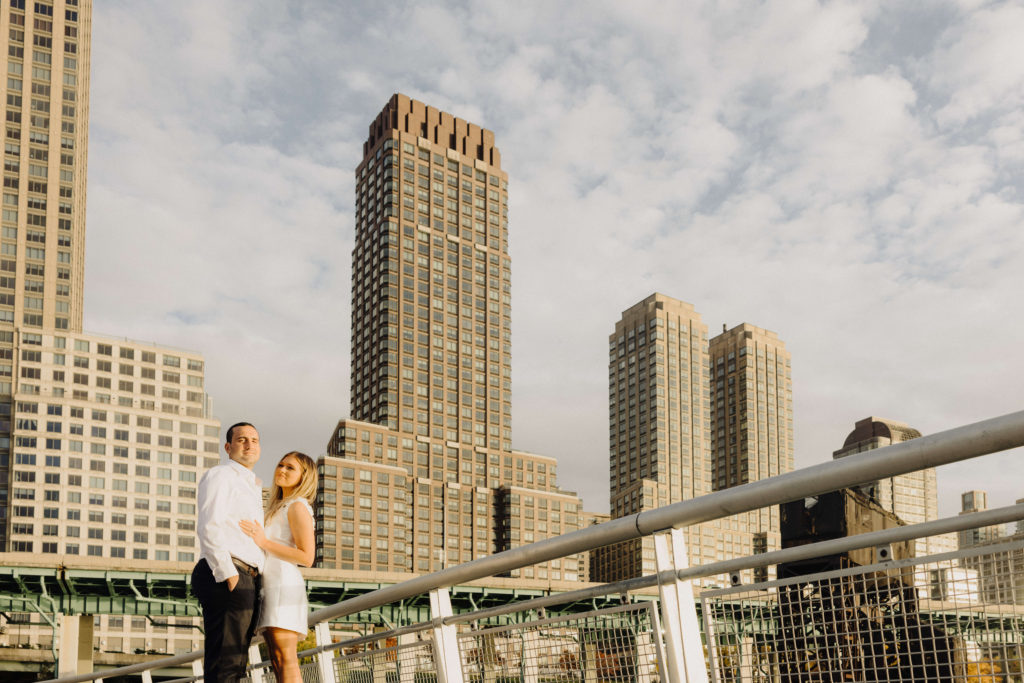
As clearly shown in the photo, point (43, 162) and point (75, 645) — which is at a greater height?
point (43, 162)

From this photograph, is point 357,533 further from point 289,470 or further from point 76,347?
point 289,470

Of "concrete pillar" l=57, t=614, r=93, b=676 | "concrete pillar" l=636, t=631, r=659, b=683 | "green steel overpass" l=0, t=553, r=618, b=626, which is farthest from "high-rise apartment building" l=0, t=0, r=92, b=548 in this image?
"concrete pillar" l=636, t=631, r=659, b=683

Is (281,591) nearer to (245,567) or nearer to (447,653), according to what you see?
(245,567)

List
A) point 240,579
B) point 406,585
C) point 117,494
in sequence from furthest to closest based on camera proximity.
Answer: point 117,494 < point 406,585 < point 240,579

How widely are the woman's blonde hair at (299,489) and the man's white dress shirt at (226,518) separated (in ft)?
0.44

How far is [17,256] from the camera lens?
129500 millimetres

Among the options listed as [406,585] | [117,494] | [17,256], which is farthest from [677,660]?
[17,256]

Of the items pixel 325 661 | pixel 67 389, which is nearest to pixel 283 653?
pixel 325 661

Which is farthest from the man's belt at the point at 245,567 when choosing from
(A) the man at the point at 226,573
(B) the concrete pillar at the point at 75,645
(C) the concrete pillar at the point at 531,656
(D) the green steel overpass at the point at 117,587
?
(B) the concrete pillar at the point at 75,645

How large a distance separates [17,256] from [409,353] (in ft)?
237

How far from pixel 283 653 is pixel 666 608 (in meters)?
2.12

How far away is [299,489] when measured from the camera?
4.89 metres

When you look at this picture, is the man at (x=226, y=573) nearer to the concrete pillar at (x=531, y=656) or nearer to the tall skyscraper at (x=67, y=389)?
the concrete pillar at (x=531, y=656)

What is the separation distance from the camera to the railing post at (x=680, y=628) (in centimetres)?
330
